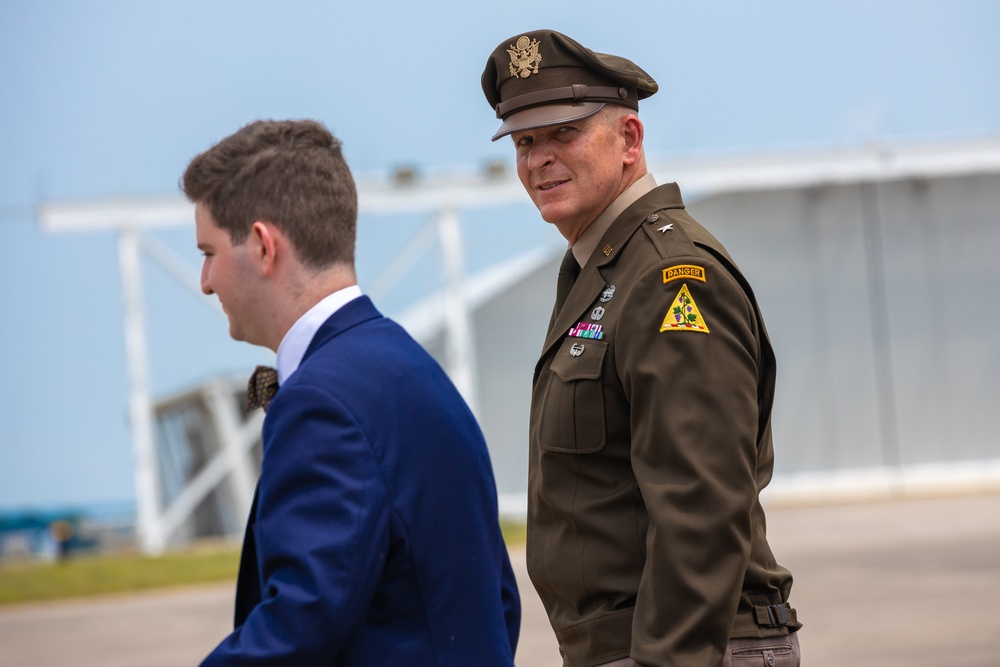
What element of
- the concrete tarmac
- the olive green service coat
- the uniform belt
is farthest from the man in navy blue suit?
the concrete tarmac

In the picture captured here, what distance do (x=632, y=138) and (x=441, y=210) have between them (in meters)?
15.0

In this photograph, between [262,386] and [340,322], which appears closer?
[340,322]

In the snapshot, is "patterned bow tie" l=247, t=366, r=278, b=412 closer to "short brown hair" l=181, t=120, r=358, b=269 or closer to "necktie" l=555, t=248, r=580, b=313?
"short brown hair" l=181, t=120, r=358, b=269

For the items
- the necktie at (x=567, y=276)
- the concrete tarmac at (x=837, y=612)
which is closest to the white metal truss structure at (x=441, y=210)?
the concrete tarmac at (x=837, y=612)

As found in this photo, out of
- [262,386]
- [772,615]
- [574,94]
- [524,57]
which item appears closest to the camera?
[262,386]

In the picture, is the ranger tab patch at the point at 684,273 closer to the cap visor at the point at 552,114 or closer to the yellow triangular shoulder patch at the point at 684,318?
the yellow triangular shoulder patch at the point at 684,318

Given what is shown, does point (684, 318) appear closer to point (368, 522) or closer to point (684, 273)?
point (684, 273)

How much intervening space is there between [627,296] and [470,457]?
569mm

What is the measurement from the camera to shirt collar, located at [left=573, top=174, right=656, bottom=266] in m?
2.56

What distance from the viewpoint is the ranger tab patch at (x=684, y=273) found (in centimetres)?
224

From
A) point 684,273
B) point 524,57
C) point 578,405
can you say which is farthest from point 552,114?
point 578,405

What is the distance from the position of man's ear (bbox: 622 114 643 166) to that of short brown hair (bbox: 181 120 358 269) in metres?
0.82

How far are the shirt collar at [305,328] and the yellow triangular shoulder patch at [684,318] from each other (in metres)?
0.59

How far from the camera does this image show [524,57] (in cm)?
264
